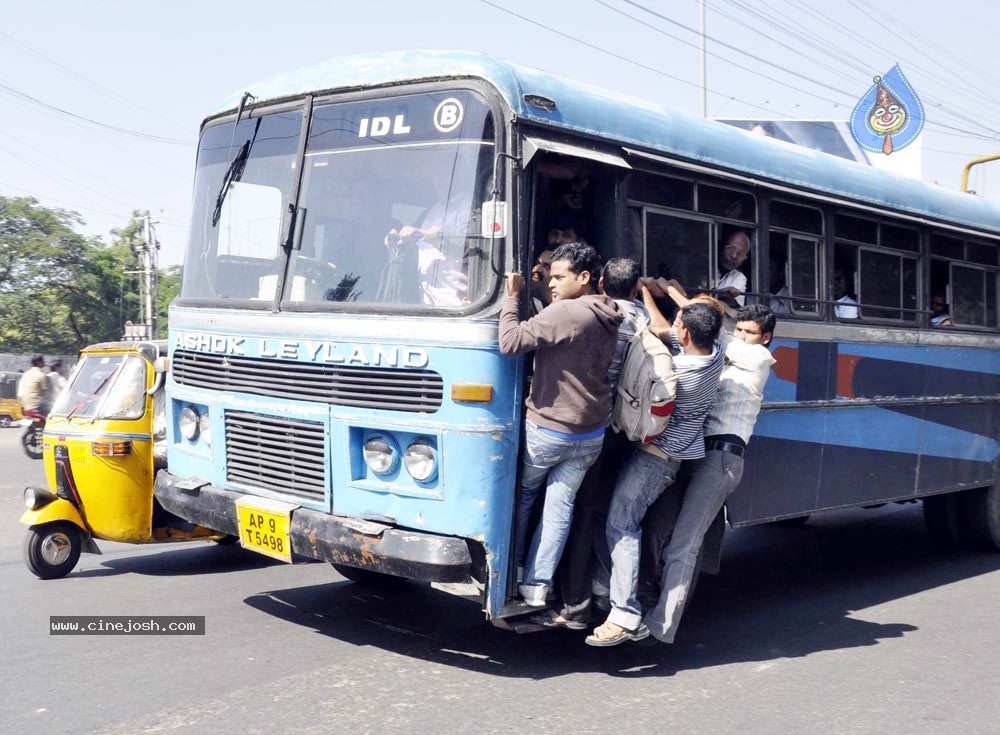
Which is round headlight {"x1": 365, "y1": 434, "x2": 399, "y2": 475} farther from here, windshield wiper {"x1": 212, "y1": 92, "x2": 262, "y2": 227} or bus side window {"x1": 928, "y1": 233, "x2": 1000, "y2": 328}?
bus side window {"x1": 928, "y1": 233, "x2": 1000, "y2": 328}

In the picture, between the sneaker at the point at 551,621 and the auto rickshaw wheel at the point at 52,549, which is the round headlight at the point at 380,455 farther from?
the auto rickshaw wheel at the point at 52,549

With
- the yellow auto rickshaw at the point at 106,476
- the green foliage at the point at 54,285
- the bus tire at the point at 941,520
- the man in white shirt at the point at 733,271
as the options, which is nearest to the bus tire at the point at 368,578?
the yellow auto rickshaw at the point at 106,476

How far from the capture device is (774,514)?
623 centimetres

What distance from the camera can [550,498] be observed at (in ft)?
15.9

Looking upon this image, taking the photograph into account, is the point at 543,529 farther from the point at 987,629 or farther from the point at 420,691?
the point at 987,629

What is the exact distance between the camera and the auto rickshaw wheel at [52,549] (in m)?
6.86

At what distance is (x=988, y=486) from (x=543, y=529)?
5.14 metres

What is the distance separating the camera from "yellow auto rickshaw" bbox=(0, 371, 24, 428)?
2630cm

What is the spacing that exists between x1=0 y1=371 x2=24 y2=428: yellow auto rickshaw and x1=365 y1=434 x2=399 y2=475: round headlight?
952 inches

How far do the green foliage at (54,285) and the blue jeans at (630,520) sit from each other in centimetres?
3904

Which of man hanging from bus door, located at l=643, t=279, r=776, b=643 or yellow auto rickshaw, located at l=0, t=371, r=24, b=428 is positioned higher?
man hanging from bus door, located at l=643, t=279, r=776, b=643

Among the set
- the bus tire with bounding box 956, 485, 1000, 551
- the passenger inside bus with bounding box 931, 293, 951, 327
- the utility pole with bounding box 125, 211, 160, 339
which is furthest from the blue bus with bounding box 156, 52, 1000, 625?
the utility pole with bounding box 125, 211, 160, 339

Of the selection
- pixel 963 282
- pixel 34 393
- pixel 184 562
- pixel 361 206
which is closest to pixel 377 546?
pixel 361 206

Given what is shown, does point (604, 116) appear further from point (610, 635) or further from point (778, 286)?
point (610, 635)
